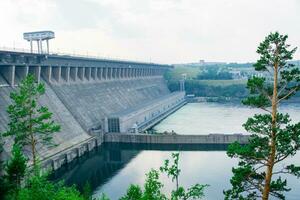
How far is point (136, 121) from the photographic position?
77000 millimetres

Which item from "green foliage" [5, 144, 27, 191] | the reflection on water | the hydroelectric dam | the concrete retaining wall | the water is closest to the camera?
"green foliage" [5, 144, 27, 191]

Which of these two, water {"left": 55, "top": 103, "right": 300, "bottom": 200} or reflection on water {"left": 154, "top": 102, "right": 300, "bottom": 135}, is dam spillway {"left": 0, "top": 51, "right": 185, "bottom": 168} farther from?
reflection on water {"left": 154, "top": 102, "right": 300, "bottom": 135}

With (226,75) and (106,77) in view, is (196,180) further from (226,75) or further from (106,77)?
(226,75)

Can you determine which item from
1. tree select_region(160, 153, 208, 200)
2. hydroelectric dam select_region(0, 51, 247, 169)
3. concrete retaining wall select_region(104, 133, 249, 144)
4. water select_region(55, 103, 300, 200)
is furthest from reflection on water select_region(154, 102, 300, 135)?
tree select_region(160, 153, 208, 200)

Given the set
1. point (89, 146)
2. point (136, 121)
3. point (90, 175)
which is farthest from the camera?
point (136, 121)

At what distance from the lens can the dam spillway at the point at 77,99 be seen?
176 feet

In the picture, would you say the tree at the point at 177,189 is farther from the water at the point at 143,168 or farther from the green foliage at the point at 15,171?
the water at the point at 143,168

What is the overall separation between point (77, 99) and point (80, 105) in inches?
72.0

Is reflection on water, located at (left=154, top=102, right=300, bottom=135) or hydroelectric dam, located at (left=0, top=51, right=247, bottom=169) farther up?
hydroelectric dam, located at (left=0, top=51, right=247, bottom=169)

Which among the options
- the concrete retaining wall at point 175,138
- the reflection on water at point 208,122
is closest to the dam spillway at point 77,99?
the concrete retaining wall at point 175,138

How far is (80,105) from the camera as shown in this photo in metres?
69.2

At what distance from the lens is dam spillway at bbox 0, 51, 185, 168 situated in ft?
176

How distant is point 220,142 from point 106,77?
A: 4177cm

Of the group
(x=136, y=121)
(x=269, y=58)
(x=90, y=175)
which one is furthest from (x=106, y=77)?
(x=269, y=58)
